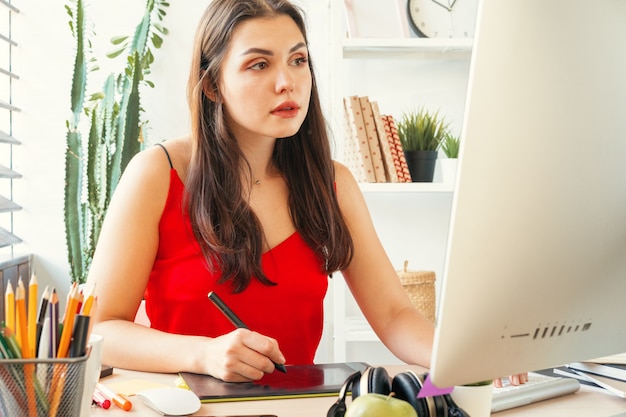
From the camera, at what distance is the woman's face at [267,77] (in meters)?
1.42

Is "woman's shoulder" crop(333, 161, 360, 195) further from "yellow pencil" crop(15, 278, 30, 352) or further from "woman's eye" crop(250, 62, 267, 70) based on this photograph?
"yellow pencil" crop(15, 278, 30, 352)

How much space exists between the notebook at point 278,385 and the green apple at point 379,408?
0.34m

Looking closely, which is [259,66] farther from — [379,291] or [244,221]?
[379,291]

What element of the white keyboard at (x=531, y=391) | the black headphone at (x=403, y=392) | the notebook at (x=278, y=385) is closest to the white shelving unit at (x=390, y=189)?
the notebook at (x=278, y=385)

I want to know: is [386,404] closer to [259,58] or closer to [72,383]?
[72,383]

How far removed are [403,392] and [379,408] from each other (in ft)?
0.33

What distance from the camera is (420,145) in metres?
2.63

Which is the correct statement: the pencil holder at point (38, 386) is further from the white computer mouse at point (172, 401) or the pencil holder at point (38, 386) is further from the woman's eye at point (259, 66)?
the woman's eye at point (259, 66)

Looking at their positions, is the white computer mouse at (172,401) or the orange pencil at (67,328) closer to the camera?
the orange pencil at (67,328)

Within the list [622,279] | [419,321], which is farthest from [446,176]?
[622,279]

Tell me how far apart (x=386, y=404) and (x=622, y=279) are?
26cm

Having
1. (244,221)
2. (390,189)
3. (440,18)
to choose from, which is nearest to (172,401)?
(244,221)

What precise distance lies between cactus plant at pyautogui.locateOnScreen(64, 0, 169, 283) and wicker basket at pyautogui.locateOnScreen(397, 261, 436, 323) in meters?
1.07

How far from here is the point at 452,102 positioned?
2.89m
